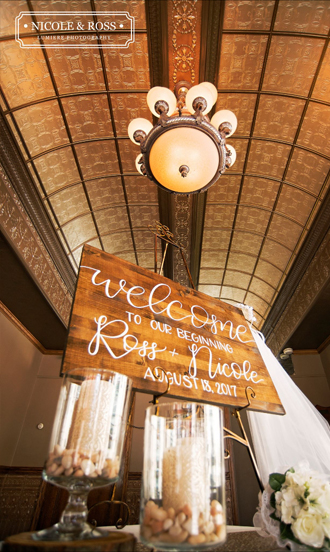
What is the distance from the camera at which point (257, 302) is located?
7258 mm

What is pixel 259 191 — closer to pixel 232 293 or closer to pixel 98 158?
pixel 98 158

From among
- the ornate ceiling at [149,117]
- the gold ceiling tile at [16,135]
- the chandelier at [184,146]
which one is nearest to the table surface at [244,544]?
the chandelier at [184,146]

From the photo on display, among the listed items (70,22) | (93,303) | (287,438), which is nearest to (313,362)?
(287,438)

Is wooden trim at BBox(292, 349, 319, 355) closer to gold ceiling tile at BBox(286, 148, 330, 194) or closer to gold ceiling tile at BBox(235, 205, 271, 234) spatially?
gold ceiling tile at BBox(235, 205, 271, 234)

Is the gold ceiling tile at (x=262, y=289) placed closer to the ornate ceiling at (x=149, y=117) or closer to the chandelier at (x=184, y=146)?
the ornate ceiling at (x=149, y=117)

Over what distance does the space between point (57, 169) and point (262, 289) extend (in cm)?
498

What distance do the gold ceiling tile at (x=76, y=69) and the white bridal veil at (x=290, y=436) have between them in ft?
13.0

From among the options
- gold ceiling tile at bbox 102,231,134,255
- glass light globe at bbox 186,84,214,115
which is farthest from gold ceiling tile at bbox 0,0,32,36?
gold ceiling tile at bbox 102,231,134,255

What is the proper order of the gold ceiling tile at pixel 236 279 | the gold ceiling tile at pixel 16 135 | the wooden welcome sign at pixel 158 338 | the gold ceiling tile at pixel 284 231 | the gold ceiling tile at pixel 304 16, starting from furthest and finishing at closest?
the gold ceiling tile at pixel 236 279, the gold ceiling tile at pixel 284 231, the gold ceiling tile at pixel 16 135, the gold ceiling tile at pixel 304 16, the wooden welcome sign at pixel 158 338

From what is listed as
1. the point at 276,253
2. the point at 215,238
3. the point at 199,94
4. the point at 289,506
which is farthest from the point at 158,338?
the point at 276,253


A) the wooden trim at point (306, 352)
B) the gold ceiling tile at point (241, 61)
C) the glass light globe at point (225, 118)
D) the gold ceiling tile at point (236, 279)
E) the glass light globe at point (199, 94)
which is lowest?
the wooden trim at point (306, 352)

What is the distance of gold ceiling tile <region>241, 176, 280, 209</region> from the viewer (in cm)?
482

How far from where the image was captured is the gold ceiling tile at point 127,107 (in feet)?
12.7

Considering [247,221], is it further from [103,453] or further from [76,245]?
[103,453]
